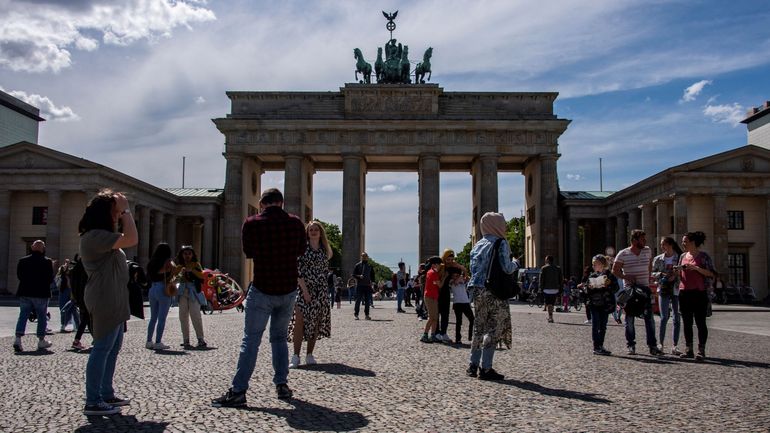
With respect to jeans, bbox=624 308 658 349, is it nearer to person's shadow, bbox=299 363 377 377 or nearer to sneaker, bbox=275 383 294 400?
person's shadow, bbox=299 363 377 377

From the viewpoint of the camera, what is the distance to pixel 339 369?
1045cm

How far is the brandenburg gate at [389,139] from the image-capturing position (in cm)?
5794

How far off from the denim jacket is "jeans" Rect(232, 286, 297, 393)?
261 centimetres

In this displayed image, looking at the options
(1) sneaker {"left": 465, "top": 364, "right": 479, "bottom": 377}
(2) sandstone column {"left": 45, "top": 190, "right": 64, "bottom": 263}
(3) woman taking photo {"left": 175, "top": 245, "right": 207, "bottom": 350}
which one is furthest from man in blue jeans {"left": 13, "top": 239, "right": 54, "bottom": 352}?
(2) sandstone column {"left": 45, "top": 190, "right": 64, "bottom": 263}

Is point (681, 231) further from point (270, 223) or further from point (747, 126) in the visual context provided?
point (747, 126)

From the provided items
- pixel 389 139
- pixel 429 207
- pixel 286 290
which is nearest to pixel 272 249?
pixel 286 290

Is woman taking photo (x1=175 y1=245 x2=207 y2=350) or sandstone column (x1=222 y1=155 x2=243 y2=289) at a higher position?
sandstone column (x1=222 y1=155 x2=243 y2=289)

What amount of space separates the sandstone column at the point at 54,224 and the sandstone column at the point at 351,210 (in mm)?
19797

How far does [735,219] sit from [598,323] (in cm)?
3729

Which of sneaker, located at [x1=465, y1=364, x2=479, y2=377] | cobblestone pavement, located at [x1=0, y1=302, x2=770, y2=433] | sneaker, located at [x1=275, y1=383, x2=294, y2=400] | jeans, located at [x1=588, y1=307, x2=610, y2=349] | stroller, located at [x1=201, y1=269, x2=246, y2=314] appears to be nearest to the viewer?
cobblestone pavement, located at [x1=0, y1=302, x2=770, y2=433]

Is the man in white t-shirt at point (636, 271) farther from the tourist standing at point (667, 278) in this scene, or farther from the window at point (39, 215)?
the window at point (39, 215)

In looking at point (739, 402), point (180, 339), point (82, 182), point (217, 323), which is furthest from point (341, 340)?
point (82, 182)

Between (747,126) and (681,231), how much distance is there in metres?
52.7

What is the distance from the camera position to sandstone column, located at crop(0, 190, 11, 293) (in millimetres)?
47125
